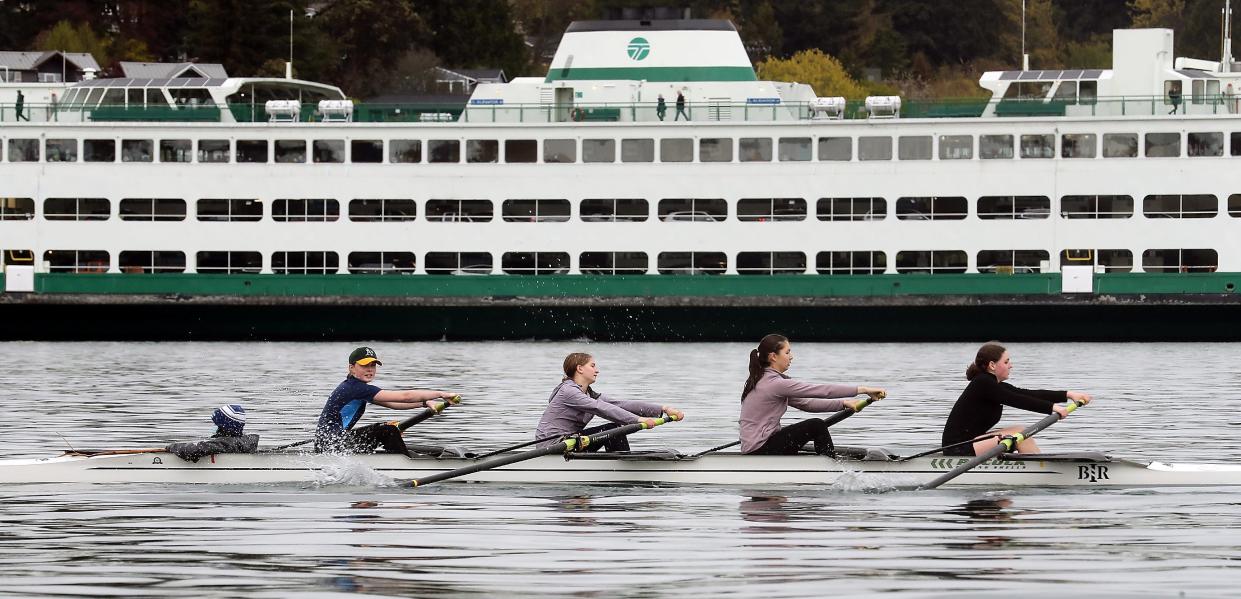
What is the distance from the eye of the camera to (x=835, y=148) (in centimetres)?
5028

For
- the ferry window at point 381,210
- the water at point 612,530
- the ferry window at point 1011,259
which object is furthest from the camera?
the ferry window at point 381,210

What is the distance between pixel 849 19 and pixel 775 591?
96.6m

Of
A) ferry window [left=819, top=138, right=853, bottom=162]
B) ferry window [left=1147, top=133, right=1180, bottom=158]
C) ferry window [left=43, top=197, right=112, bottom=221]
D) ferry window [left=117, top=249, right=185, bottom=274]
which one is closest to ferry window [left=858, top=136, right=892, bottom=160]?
ferry window [left=819, top=138, right=853, bottom=162]

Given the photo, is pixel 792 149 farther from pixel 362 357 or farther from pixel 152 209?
pixel 362 357

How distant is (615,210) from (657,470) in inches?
1221

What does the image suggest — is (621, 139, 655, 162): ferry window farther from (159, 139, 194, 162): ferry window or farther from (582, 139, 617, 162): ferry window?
(159, 139, 194, 162): ferry window

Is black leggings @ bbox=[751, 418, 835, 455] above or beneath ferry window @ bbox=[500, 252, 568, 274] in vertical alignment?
beneath

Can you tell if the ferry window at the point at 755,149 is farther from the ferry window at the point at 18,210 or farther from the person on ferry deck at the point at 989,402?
the person on ferry deck at the point at 989,402

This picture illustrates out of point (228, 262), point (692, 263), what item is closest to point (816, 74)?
point (692, 263)

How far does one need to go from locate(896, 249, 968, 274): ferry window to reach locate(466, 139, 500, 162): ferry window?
9.75 m

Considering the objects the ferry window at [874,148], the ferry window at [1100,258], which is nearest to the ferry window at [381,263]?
the ferry window at [874,148]

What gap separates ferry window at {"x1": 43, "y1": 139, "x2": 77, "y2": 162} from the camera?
5156 cm

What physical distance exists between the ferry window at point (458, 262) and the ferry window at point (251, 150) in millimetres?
4647

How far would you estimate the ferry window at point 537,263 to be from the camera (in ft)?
166
